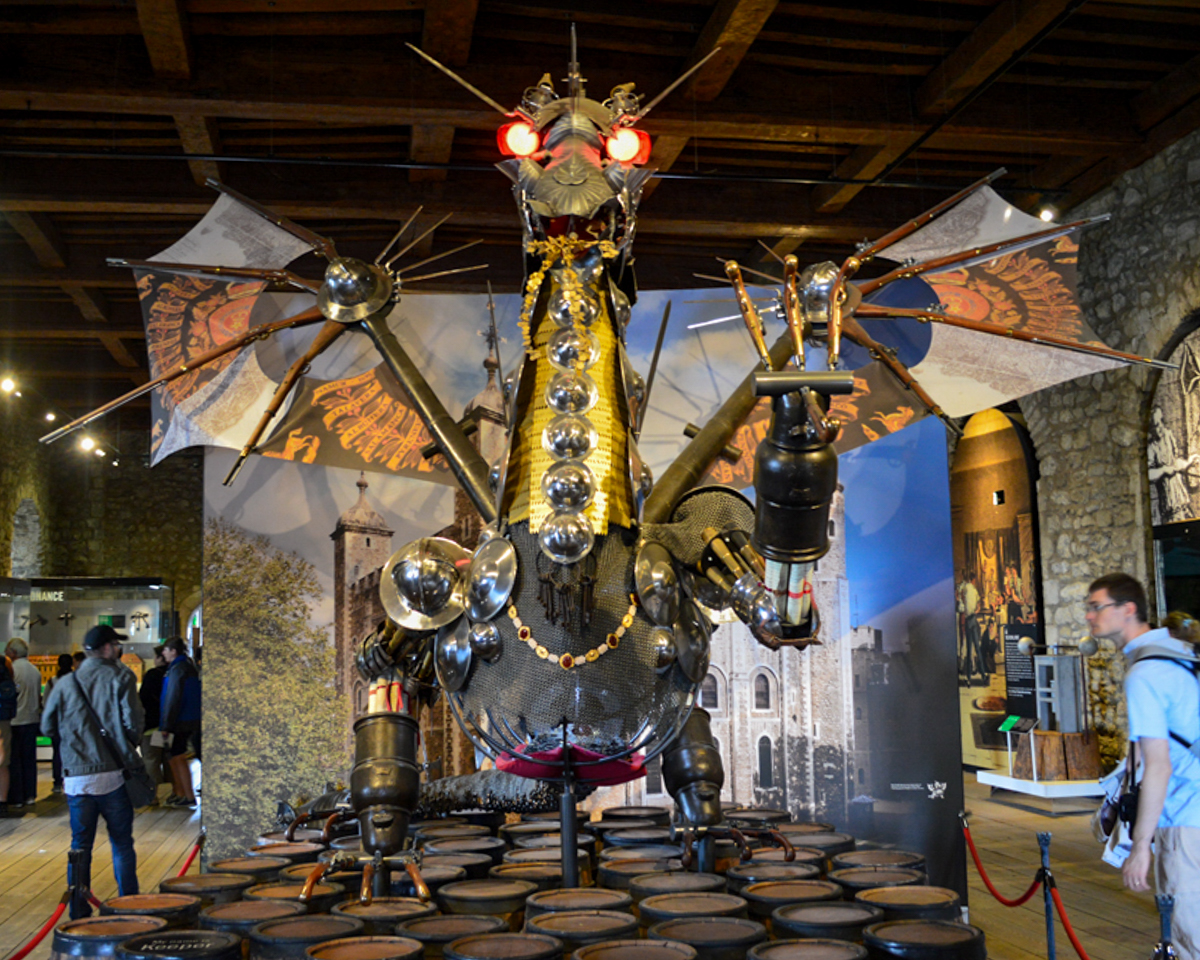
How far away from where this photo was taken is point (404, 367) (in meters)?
2.71

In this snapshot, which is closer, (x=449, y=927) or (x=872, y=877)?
(x=449, y=927)

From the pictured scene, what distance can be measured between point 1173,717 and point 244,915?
228 cm

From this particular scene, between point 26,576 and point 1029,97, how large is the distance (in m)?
11.4

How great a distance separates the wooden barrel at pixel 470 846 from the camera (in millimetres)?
3053

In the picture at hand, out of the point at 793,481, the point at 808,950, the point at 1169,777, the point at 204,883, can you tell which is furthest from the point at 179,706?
the point at 793,481

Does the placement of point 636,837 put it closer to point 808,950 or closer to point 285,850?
point 285,850

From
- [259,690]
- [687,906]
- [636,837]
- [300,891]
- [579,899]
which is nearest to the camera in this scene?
[687,906]

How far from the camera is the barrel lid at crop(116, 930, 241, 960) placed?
6.50 feet

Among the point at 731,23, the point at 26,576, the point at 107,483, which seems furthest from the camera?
the point at 107,483

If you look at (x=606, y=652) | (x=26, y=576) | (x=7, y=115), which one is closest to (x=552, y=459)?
(x=606, y=652)

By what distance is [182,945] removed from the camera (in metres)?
2.07

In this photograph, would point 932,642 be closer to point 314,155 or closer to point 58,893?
point 314,155

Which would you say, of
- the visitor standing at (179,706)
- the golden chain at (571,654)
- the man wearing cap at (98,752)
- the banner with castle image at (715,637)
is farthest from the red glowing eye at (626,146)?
the visitor standing at (179,706)

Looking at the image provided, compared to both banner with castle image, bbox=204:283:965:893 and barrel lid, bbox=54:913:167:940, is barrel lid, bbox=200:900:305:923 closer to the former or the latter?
barrel lid, bbox=54:913:167:940
